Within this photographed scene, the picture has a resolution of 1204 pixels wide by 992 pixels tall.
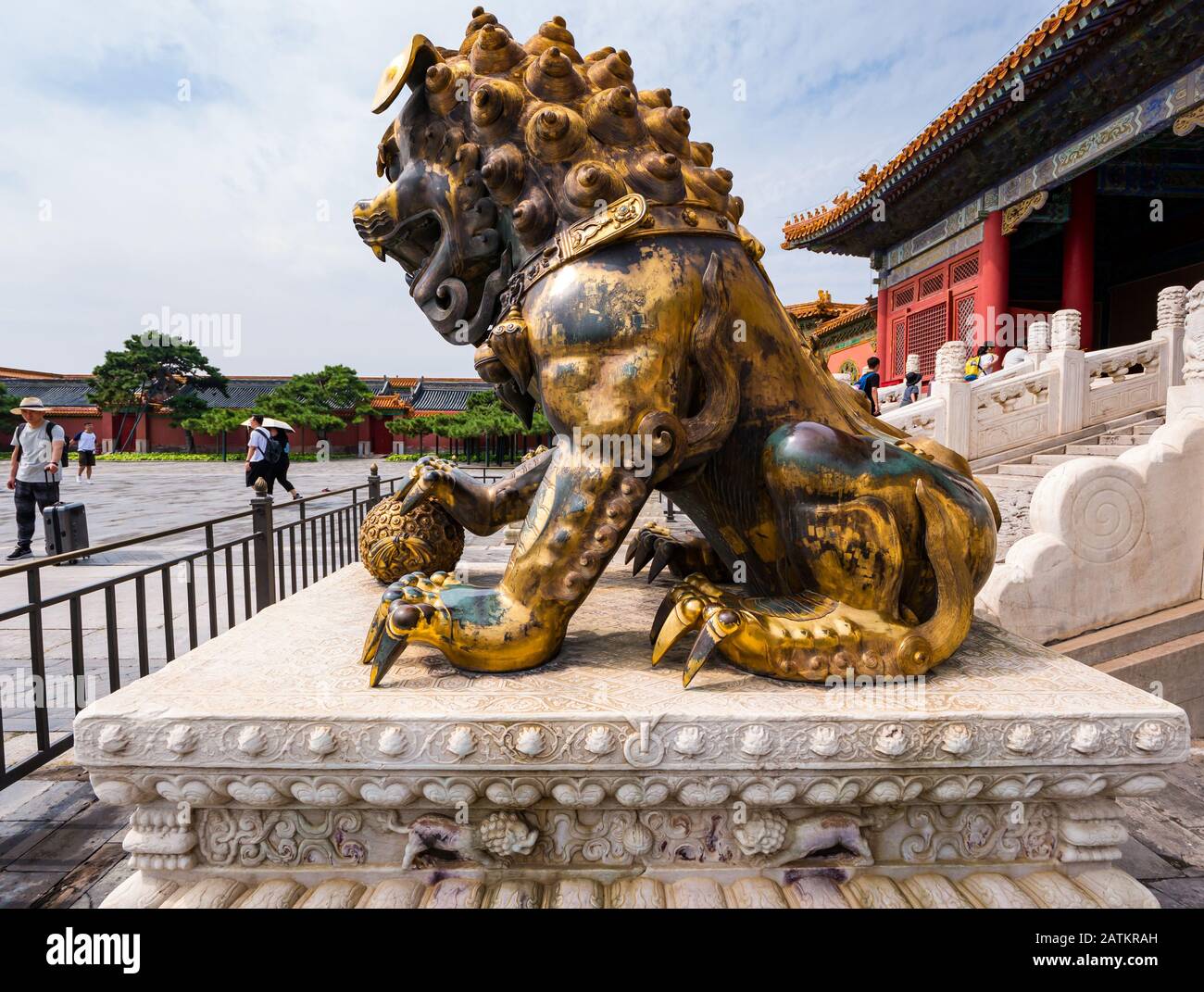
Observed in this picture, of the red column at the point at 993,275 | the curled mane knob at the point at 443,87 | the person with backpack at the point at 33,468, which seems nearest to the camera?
the curled mane knob at the point at 443,87

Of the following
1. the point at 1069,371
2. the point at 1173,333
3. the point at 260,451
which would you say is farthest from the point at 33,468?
the point at 1173,333

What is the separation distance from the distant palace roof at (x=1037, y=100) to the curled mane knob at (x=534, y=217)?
806cm

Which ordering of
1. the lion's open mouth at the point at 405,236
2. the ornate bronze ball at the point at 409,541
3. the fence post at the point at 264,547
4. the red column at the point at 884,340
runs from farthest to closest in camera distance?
1. the red column at the point at 884,340
2. the fence post at the point at 264,547
3. the ornate bronze ball at the point at 409,541
4. the lion's open mouth at the point at 405,236

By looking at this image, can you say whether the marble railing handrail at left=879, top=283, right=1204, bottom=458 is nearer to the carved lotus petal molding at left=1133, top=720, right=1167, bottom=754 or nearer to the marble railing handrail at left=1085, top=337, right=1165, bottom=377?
the marble railing handrail at left=1085, top=337, right=1165, bottom=377

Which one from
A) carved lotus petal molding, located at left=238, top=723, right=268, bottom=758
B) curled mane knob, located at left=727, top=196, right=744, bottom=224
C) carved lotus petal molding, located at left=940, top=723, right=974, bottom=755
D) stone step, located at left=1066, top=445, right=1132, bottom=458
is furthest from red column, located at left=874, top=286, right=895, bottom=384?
carved lotus petal molding, located at left=238, top=723, right=268, bottom=758

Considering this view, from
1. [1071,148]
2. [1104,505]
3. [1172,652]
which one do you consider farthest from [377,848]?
[1071,148]

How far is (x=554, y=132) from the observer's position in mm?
1574

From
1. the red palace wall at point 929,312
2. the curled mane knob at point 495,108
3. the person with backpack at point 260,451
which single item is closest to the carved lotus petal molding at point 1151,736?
the curled mane knob at point 495,108

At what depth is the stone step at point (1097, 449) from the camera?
22.1 feet

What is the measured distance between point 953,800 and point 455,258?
1704 mm

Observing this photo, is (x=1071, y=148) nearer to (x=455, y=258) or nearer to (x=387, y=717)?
(x=455, y=258)

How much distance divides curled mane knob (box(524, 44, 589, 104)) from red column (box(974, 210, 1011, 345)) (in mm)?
11365

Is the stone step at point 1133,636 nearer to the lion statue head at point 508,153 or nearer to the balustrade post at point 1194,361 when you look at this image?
the balustrade post at point 1194,361
